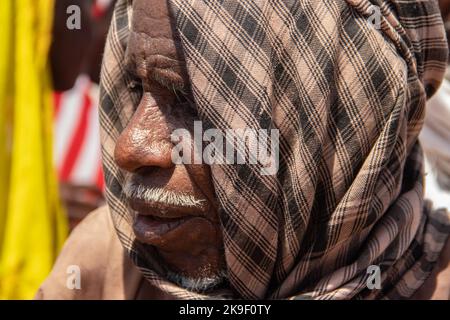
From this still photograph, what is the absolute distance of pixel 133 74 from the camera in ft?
8.11

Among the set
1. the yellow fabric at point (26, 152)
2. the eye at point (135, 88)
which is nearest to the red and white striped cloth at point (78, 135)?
the yellow fabric at point (26, 152)

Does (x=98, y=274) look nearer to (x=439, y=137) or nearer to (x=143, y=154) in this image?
(x=143, y=154)

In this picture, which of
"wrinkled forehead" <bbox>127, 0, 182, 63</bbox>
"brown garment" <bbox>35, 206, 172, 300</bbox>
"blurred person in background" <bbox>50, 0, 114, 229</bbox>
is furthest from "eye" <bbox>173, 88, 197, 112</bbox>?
"blurred person in background" <bbox>50, 0, 114, 229</bbox>

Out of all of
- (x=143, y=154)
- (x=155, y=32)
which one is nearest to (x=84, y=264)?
(x=143, y=154)

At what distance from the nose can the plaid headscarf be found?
0.17 metres

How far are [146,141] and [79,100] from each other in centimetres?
345

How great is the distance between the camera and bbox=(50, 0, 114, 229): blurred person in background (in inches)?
161

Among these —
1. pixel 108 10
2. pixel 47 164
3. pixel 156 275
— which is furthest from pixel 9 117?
pixel 156 275

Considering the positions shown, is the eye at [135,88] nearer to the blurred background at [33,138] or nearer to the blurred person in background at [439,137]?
the blurred background at [33,138]

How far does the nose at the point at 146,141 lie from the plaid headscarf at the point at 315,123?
0.56 ft

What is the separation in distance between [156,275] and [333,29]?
2.92 ft

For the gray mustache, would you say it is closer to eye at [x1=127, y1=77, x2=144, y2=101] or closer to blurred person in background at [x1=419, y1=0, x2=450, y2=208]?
eye at [x1=127, y1=77, x2=144, y2=101]

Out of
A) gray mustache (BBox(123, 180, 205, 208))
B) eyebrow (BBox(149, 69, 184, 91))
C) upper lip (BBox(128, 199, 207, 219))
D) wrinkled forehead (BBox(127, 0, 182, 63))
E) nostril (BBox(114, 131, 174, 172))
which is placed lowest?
upper lip (BBox(128, 199, 207, 219))

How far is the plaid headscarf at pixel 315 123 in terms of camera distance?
7.11 feet
